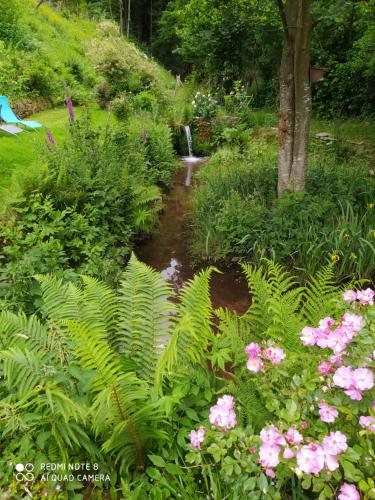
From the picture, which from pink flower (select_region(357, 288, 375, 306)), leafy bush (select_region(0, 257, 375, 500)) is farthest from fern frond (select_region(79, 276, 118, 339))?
pink flower (select_region(357, 288, 375, 306))

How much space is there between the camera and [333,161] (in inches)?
226

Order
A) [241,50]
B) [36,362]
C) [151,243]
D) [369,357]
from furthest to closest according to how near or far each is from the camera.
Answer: [241,50] < [151,243] < [36,362] < [369,357]

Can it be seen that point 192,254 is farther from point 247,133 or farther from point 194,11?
point 194,11

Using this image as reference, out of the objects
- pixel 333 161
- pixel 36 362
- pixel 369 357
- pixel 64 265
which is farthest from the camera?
pixel 333 161

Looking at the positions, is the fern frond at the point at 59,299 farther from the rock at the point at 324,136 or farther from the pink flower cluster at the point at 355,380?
the rock at the point at 324,136

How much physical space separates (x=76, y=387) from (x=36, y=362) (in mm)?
236

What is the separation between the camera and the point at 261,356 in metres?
1.46

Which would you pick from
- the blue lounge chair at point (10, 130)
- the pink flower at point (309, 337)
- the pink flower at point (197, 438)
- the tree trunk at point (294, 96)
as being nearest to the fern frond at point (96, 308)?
the pink flower at point (197, 438)

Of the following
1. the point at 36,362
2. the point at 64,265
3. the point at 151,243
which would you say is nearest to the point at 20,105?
the point at 151,243

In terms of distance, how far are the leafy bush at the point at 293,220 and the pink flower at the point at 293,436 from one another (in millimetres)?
2434

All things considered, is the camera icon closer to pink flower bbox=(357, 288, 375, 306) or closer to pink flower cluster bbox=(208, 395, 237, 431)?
pink flower cluster bbox=(208, 395, 237, 431)

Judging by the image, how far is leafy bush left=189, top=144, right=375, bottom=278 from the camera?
3775mm

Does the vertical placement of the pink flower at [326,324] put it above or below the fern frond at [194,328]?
above

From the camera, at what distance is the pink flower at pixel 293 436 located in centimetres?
111
